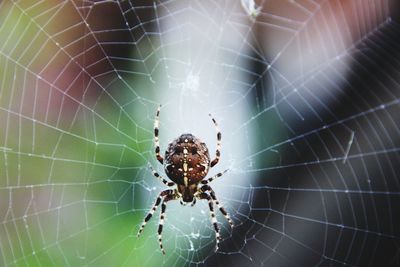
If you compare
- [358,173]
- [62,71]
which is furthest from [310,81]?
[62,71]

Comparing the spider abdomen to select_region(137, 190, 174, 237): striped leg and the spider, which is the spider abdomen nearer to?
the spider

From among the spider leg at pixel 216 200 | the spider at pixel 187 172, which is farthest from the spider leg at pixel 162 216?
the spider leg at pixel 216 200

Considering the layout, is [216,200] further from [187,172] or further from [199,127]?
[199,127]

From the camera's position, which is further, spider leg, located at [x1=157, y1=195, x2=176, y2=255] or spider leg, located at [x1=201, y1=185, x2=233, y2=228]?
spider leg, located at [x1=201, y1=185, x2=233, y2=228]

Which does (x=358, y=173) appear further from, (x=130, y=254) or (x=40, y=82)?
(x=40, y=82)

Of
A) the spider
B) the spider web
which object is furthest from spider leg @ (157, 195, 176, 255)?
the spider web

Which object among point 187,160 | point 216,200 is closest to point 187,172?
point 187,160
